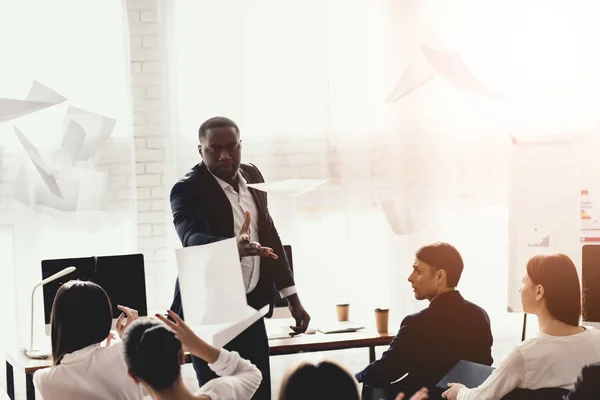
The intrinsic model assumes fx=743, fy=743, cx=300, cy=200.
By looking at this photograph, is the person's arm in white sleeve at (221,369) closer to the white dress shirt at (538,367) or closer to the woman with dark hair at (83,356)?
the woman with dark hair at (83,356)

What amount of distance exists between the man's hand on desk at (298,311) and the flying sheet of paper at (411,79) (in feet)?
4.41

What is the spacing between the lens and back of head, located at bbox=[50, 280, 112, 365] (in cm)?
205

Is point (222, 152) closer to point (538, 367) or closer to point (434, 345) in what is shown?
point (434, 345)

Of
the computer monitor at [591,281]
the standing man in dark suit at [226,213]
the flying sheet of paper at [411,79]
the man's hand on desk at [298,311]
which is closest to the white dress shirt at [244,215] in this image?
the standing man in dark suit at [226,213]

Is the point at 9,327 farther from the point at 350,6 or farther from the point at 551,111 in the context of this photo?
the point at 551,111

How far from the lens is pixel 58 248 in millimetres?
3592

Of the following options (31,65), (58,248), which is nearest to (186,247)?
(58,248)

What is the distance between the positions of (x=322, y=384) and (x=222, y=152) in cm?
140

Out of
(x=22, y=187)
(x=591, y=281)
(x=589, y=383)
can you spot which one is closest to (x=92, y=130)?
(x=22, y=187)

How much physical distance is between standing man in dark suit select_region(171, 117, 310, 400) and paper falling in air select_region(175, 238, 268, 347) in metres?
0.08

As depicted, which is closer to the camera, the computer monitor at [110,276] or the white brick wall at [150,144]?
the computer monitor at [110,276]

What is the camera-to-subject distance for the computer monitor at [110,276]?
3.07m

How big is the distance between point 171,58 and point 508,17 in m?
1.75

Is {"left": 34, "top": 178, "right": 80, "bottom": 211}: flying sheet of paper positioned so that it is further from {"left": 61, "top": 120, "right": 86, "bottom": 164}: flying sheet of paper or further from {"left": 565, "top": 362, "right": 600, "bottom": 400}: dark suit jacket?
{"left": 565, "top": 362, "right": 600, "bottom": 400}: dark suit jacket
